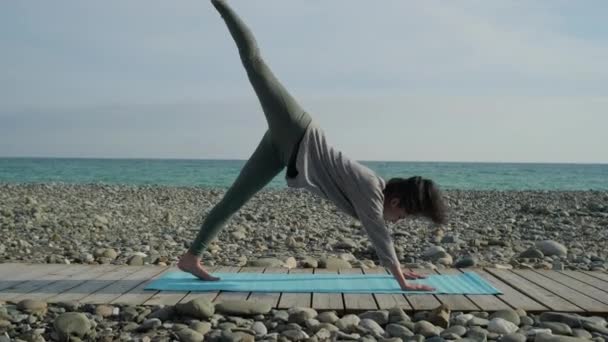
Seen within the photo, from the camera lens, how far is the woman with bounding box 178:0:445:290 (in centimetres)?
367

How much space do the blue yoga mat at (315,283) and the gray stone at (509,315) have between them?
1.61 feet

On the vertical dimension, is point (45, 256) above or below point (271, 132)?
below

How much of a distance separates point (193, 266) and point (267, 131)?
1.05m

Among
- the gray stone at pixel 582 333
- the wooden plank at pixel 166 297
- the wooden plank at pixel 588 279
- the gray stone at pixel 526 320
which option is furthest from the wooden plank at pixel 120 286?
the wooden plank at pixel 588 279

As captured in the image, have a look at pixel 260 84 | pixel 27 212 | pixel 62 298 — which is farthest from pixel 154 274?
pixel 27 212

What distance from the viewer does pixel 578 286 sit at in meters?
4.13

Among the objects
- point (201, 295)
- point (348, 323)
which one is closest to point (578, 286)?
point (348, 323)

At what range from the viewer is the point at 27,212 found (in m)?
10.3

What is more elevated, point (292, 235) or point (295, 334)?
point (295, 334)

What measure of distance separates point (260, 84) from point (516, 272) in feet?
8.16

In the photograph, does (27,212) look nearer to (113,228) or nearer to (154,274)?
(113,228)

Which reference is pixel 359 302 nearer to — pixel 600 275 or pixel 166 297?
pixel 166 297

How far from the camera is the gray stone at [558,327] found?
3.12 metres

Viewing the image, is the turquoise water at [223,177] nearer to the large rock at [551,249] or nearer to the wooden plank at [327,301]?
the large rock at [551,249]
